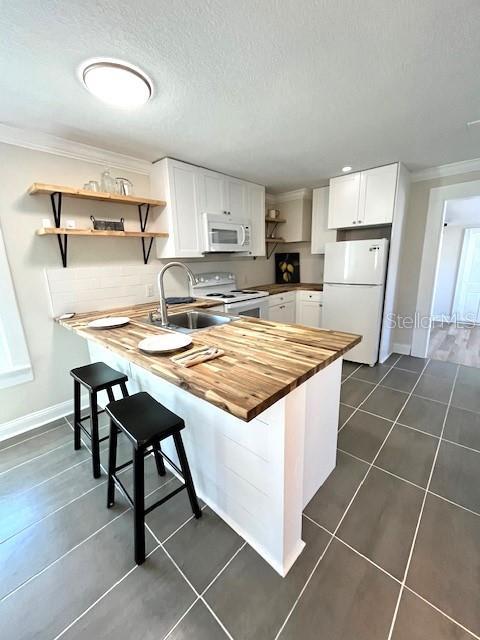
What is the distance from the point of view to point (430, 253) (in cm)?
324

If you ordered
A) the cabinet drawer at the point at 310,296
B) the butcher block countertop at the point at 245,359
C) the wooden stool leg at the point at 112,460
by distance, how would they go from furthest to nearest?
the cabinet drawer at the point at 310,296
the wooden stool leg at the point at 112,460
the butcher block countertop at the point at 245,359

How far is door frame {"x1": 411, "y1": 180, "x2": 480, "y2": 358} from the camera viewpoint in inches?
117

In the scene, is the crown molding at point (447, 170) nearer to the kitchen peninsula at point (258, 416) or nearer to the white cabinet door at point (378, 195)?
the white cabinet door at point (378, 195)

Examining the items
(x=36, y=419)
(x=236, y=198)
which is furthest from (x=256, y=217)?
(x=36, y=419)

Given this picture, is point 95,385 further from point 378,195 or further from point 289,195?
point 289,195

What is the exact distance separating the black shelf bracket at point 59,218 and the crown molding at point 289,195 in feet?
9.76

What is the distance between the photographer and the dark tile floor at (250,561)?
99 cm

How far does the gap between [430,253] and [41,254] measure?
4.16 m

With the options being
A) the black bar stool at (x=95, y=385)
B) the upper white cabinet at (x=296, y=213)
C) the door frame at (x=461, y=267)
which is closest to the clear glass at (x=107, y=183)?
the black bar stool at (x=95, y=385)

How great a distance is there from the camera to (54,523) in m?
1.41

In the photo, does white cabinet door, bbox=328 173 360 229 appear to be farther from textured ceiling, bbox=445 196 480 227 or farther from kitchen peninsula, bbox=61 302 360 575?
kitchen peninsula, bbox=61 302 360 575

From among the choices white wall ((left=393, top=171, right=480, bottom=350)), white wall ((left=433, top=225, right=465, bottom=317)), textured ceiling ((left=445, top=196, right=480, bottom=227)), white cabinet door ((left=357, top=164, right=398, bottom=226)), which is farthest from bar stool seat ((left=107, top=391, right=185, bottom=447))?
white wall ((left=433, top=225, right=465, bottom=317))

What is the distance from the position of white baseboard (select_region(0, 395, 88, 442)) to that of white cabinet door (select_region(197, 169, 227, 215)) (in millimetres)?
2358

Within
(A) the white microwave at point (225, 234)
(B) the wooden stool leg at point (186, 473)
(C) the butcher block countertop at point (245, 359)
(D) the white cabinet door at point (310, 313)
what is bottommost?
(B) the wooden stool leg at point (186, 473)
